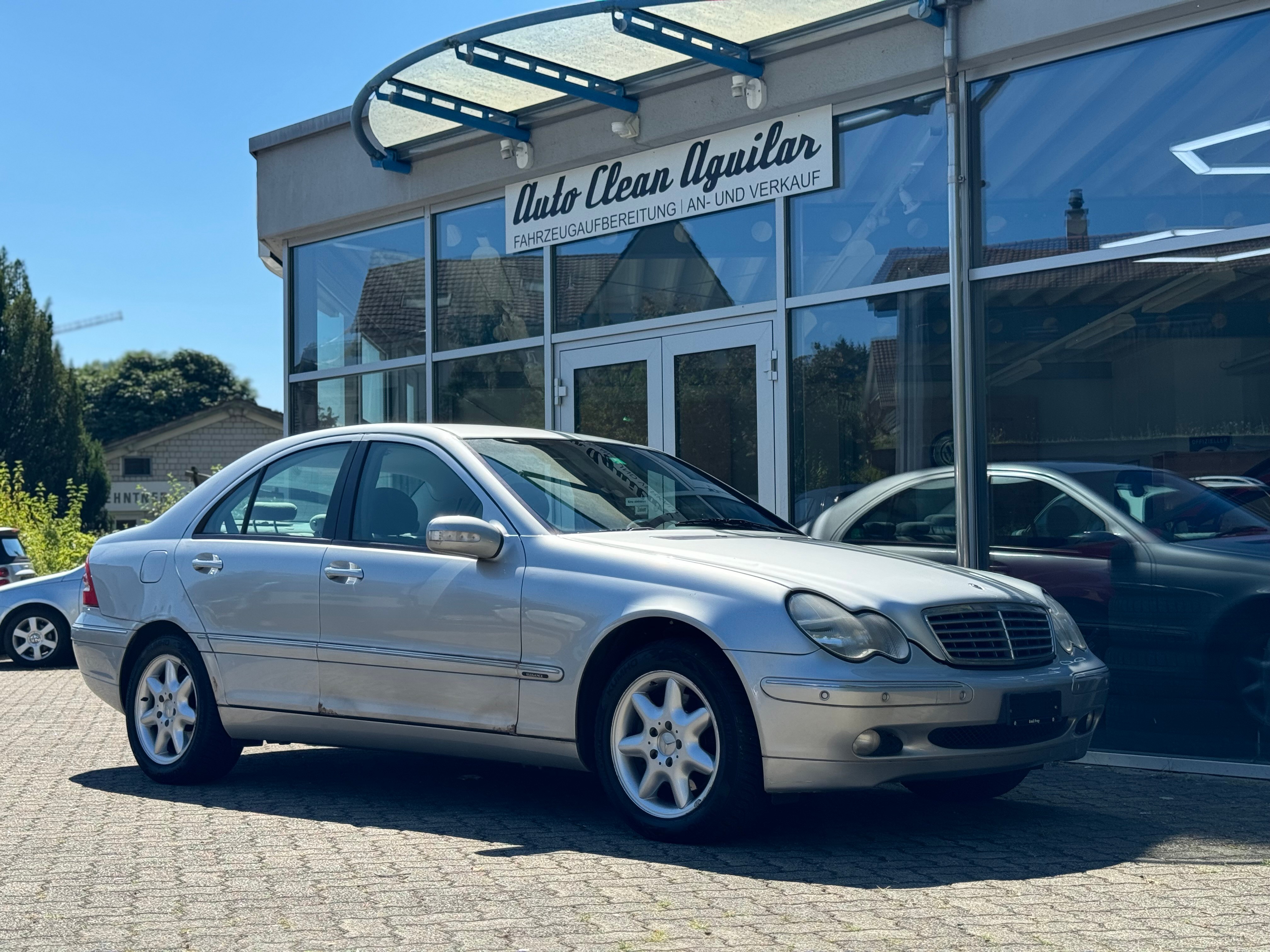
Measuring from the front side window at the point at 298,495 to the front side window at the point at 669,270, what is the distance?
14.6 feet

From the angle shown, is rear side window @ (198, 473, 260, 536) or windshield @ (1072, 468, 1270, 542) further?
windshield @ (1072, 468, 1270, 542)

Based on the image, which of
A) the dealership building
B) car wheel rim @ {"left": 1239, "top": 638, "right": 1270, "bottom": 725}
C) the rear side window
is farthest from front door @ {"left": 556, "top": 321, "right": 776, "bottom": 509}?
the rear side window

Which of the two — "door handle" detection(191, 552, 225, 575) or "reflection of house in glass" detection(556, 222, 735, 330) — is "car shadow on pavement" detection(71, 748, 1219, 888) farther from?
"reflection of house in glass" detection(556, 222, 735, 330)

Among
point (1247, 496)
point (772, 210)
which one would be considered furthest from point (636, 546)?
point (772, 210)

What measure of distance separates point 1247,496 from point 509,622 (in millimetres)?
4287

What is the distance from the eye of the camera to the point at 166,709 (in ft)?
24.3

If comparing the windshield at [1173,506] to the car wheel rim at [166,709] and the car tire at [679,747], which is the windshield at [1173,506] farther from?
the car wheel rim at [166,709]

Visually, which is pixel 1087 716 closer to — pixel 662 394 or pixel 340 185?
pixel 662 394

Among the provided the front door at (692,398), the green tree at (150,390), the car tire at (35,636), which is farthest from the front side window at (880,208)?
the green tree at (150,390)

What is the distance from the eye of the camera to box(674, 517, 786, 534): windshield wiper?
6.74m

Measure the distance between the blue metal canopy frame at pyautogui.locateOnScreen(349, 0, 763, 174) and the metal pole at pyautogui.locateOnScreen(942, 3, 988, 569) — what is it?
1.76 metres

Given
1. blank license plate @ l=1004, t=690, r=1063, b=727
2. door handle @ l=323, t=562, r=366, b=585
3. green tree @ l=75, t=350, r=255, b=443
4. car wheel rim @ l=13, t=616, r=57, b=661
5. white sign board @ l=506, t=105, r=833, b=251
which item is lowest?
car wheel rim @ l=13, t=616, r=57, b=661

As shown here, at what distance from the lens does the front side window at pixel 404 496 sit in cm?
662

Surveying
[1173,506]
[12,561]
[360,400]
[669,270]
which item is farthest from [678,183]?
[12,561]
